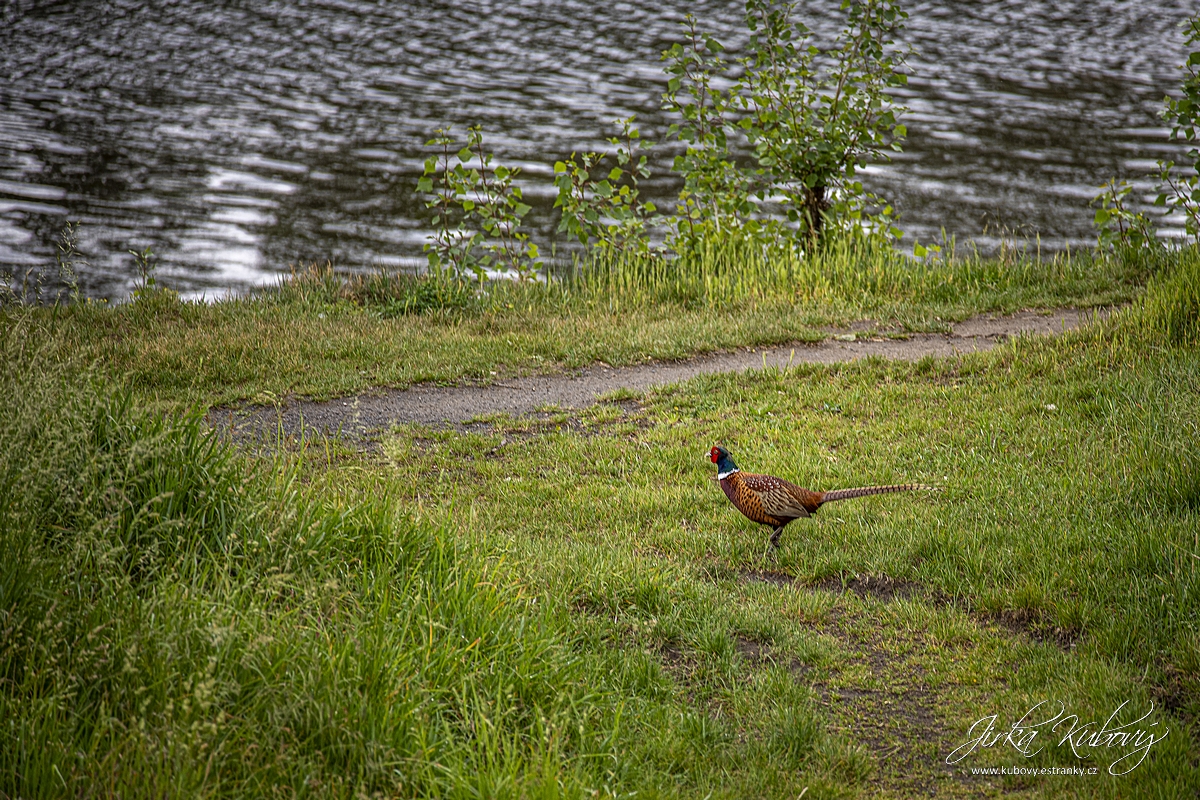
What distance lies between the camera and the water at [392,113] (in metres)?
14.5

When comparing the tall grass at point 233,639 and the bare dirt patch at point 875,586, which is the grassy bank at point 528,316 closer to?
the tall grass at point 233,639

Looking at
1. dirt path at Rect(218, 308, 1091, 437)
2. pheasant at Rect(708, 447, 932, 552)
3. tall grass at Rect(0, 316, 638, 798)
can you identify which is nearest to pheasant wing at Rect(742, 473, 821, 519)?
pheasant at Rect(708, 447, 932, 552)

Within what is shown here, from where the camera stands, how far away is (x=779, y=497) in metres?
4.93

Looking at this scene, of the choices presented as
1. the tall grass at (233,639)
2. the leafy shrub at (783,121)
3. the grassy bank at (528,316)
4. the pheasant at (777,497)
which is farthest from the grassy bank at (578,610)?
the leafy shrub at (783,121)

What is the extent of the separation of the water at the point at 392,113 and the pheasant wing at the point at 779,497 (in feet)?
30.6

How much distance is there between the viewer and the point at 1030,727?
3.61m

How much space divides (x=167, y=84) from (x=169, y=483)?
2158 centimetres

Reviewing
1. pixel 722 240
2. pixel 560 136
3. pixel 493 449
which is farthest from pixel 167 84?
pixel 493 449

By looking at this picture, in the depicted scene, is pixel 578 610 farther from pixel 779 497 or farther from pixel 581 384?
pixel 581 384

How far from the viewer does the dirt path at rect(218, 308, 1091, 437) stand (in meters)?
6.95

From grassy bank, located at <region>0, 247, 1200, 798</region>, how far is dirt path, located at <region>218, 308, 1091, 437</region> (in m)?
0.61

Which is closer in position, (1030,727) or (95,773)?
(95,773)

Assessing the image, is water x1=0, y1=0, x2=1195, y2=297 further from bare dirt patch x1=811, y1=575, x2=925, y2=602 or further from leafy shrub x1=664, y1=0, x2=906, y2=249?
bare dirt patch x1=811, y1=575, x2=925, y2=602

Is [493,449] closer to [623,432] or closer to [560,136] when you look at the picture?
[623,432]
